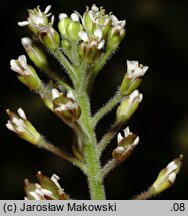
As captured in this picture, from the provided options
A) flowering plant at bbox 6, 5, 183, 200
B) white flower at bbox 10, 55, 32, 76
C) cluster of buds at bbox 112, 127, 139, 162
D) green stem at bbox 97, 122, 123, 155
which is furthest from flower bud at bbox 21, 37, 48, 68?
cluster of buds at bbox 112, 127, 139, 162

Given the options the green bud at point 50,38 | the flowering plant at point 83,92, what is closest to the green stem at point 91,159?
the flowering plant at point 83,92

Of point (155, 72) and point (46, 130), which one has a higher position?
point (155, 72)

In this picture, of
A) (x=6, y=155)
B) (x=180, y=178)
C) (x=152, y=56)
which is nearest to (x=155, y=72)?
(x=152, y=56)

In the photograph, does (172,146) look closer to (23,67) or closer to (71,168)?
(71,168)

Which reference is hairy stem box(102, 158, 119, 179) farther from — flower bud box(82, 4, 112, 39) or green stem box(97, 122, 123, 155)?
flower bud box(82, 4, 112, 39)

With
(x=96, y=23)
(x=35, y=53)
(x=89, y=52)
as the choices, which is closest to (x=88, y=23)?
(x=96, y=23)

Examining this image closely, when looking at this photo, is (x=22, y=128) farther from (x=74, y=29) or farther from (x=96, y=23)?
(x=96, y=23)

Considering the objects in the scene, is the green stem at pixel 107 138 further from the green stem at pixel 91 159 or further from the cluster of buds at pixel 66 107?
the cluster of buds at pixel 66 107
